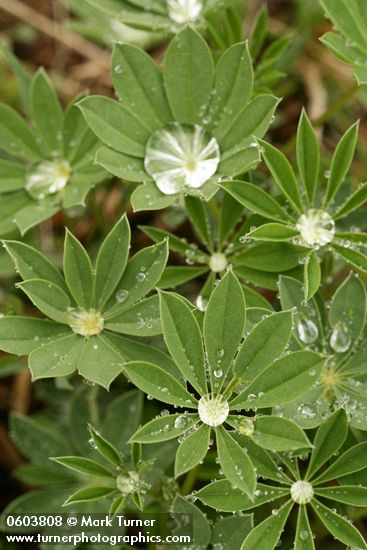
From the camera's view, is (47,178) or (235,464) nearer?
(235,464)

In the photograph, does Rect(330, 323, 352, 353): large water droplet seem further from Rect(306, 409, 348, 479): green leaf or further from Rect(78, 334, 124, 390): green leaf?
Rect(78, 334, 124, 390): green leaf

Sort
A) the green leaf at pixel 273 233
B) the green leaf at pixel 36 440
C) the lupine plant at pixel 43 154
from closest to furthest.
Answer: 1. the green leaf at pixel 273 233
2. the lupine plant at pixel 43 154
3. the green leaf at pixel 36 440

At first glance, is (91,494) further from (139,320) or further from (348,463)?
(348,463)

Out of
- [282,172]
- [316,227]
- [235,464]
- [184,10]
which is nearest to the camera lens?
[235,464]

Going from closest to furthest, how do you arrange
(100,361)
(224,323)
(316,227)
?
(224,323) → (100,361) → (316,227)

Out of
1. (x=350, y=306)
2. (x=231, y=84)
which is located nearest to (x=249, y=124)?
(x=231, y=84)

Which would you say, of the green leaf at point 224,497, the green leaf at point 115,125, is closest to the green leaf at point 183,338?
the green leaf at point 224,497

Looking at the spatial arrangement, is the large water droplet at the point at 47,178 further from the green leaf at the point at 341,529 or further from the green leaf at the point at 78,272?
the green leaf at the point at 341,529

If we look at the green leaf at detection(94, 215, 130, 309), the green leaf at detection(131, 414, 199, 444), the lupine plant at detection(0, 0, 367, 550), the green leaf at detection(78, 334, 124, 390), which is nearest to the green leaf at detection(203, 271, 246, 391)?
the lupine plant at detection(0, 0, 367, 550)
